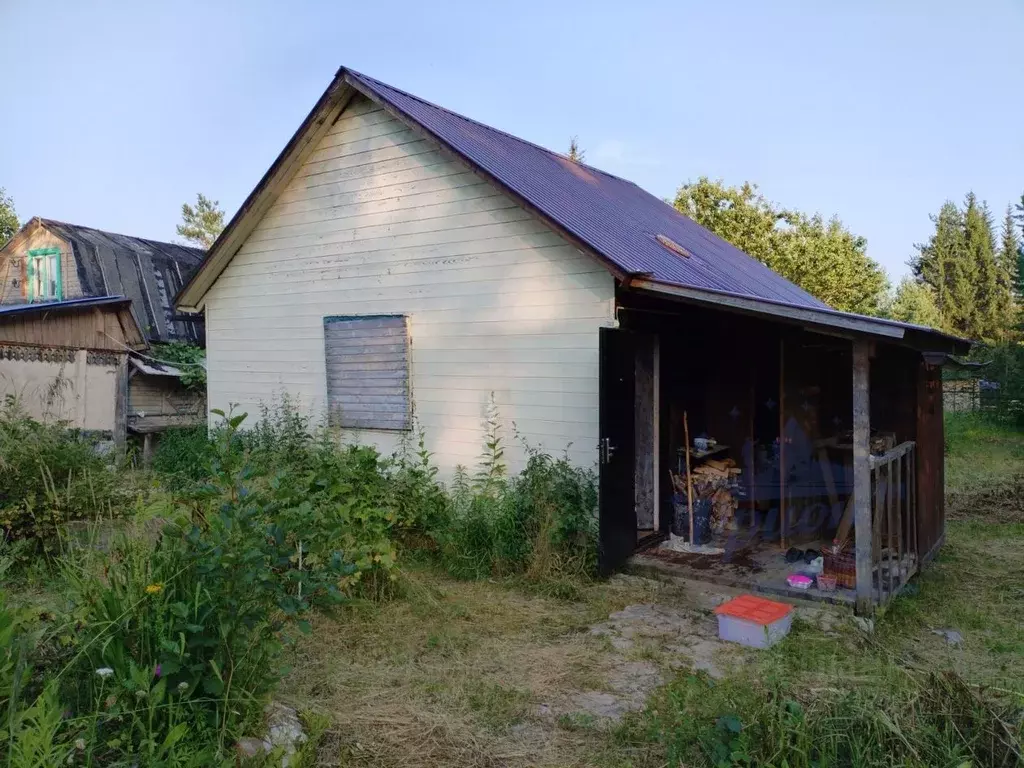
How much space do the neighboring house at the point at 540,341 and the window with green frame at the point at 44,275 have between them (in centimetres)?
794

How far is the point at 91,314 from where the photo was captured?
13.0 metres

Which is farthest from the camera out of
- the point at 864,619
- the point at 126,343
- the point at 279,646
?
the point at 126,343

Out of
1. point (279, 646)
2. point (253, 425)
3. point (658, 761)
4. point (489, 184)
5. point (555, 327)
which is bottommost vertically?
point (658, 761)

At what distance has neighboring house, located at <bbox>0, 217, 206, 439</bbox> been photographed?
36.1ft

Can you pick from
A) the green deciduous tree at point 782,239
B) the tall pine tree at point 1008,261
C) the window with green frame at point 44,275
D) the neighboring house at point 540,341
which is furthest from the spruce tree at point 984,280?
the window with green frame at point 44,275

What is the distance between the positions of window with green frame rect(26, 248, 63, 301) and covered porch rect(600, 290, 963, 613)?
13751 millimetres

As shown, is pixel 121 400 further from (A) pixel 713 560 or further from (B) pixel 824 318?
(B) pixel 824 318

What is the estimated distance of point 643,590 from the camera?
631 cm

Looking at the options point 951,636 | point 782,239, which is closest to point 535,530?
point 951,636

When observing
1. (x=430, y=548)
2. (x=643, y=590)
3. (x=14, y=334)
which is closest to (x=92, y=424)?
(x=14, y=334)

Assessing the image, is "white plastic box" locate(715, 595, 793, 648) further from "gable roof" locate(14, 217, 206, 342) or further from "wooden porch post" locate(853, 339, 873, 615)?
"gable roof" locate(14, 217, 206, 342)

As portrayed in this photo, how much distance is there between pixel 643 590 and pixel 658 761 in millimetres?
2871

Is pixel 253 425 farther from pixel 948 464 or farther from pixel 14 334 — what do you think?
pixel 948 464

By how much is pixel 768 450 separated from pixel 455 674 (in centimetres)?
553
